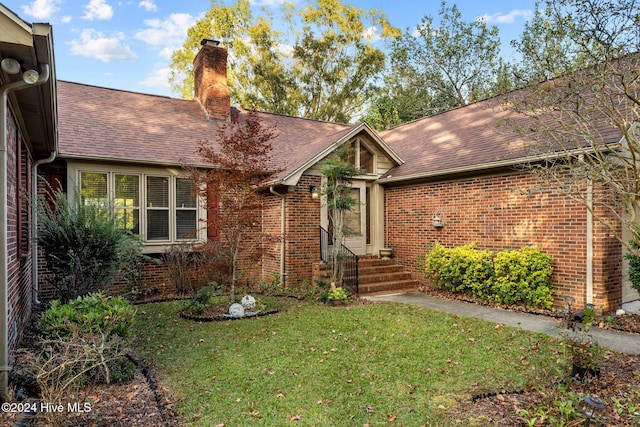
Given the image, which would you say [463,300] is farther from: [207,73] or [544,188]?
[207,73]

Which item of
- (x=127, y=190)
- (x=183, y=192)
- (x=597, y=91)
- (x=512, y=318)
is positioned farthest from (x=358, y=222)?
(x=597, y=91)

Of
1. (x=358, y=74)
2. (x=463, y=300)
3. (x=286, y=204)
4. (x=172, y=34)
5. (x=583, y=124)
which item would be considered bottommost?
(x=463, y=300)

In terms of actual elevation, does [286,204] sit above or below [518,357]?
above

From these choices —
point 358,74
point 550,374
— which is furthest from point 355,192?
point 358,74

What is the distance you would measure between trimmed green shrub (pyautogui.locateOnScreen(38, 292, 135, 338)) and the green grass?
72 centimetres

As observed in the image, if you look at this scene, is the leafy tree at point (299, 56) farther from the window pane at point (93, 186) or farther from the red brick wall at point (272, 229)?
the window pane at point (93, 186)

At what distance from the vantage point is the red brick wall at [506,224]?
708 cm

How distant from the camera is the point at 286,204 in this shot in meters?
9.73

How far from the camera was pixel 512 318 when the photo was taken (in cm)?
679

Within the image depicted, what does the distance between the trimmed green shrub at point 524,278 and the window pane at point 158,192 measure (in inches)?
303

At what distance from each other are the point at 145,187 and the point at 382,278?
6.19 metres

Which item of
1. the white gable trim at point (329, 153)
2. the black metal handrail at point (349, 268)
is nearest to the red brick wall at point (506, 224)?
the white gable trim at point (329, 153)

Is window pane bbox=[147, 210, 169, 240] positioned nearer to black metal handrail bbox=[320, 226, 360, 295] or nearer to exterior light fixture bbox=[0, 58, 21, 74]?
black metal handrail bbox=[320, 226, 360, 295]

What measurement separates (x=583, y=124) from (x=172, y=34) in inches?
969
